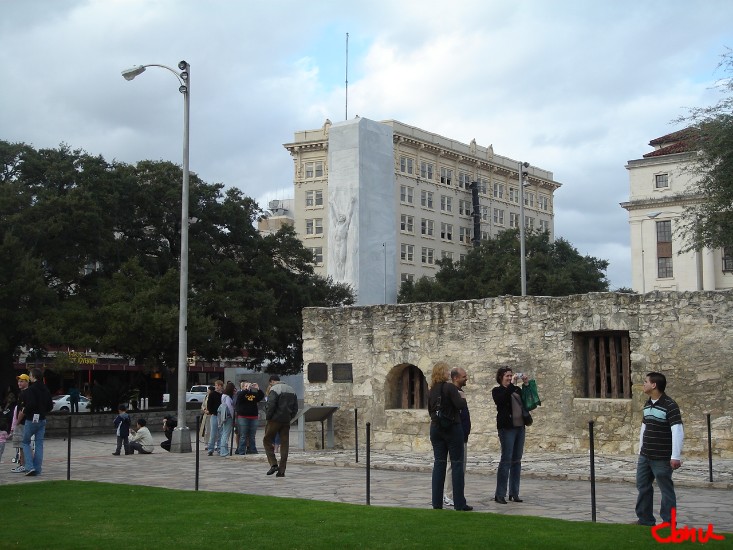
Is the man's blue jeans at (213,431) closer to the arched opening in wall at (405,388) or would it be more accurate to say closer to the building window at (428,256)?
the arched opening in wall at (405,388)

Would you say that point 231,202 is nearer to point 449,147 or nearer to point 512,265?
point 512,265

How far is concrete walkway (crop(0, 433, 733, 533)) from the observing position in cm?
1160

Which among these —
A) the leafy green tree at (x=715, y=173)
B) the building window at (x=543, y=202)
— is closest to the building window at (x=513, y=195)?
the building window at (x=543, y=202)

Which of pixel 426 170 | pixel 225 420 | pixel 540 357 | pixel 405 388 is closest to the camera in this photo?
pixel 540 357

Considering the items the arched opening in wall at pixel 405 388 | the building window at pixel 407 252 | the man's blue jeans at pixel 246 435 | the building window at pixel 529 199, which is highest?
the building window at pixel 529 199

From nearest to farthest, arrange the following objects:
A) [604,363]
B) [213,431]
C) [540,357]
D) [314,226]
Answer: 1. [604,363]
2. [540,357]
3. [213,431]
4. [314,226]

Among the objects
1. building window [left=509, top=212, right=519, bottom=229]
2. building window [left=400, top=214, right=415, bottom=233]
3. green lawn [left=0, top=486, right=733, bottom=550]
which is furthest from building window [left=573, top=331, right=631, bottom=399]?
building window [left=509, top=212, right=519, bottom=229]

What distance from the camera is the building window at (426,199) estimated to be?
287 feet

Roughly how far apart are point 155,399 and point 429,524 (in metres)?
43.9

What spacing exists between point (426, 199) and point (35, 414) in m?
74.1

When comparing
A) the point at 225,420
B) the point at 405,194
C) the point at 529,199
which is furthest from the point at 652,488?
the point at 529,199

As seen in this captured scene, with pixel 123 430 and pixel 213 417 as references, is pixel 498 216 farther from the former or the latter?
pixel 123 430

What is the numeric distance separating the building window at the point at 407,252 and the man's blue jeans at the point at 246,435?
2547 inches

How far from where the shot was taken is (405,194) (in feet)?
281
